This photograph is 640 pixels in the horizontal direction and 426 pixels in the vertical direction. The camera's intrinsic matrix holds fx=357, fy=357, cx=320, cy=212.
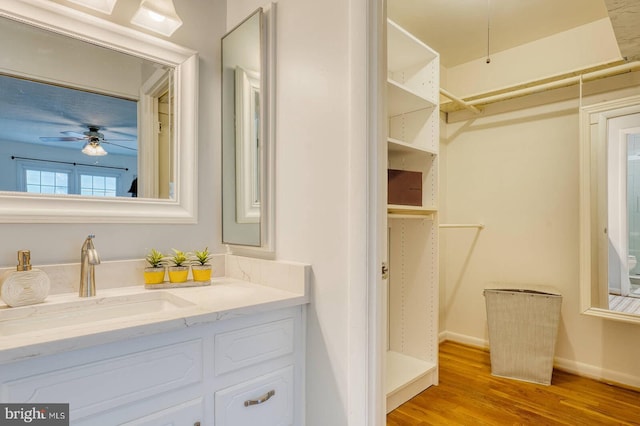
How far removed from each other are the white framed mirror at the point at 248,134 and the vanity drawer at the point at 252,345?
36 cm

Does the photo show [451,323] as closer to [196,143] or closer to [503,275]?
[503,275]

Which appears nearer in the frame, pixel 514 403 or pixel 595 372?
pixel 514 403

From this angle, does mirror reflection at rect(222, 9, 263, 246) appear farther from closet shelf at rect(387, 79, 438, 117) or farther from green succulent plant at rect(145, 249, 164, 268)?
closet shelf at rect(387, 79, 438, 117)

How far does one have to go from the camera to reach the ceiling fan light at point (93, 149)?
1.37 metres

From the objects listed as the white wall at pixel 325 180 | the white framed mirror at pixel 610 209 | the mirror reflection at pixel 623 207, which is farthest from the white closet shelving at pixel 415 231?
the mirror reflection at pixel 623 207

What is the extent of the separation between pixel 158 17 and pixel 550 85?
240cm

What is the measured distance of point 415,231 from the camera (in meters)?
2.42

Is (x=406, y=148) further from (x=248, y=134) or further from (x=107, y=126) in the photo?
(x=107, y=126)

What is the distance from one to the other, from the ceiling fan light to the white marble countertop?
0.53 m

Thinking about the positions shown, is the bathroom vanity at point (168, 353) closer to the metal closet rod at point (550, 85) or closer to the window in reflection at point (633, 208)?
the metal closet rod at point (550, 85)

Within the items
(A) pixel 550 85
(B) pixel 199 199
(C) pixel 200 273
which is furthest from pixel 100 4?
(A) pixel 550 85

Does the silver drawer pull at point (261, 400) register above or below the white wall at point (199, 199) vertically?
below

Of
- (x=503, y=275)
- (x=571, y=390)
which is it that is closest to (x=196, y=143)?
(x=503, y=275)

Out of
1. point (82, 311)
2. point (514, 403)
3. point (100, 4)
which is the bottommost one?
point (514, 403)
